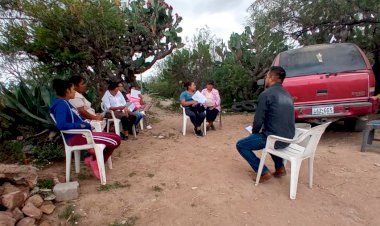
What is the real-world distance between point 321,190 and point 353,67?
9.29ft

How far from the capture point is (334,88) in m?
5.22

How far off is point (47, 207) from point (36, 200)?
0.44 ft

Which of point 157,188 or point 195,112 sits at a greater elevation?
point 195,112

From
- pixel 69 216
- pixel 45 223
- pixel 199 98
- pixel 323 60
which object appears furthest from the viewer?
pixel 199 98

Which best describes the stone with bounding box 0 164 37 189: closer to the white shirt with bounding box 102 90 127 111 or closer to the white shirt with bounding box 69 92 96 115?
the white shirt with bounding box 69 92 96 115

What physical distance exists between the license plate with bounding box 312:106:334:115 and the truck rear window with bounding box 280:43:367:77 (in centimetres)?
72

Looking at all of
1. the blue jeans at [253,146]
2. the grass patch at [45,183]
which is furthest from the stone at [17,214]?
the blue jeans at [253,146]

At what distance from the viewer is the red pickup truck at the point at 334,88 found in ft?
17.0

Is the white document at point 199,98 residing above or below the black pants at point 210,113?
above

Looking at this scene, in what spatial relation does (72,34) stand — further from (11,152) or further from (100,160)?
(100,160)

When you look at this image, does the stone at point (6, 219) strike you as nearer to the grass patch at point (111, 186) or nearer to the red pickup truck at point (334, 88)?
the grass patch at point (111, 186)

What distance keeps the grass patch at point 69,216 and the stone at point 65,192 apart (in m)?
0.24

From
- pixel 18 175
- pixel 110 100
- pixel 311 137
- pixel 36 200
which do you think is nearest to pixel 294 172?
pixel 311 137

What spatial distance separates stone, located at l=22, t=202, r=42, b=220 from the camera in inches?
117
